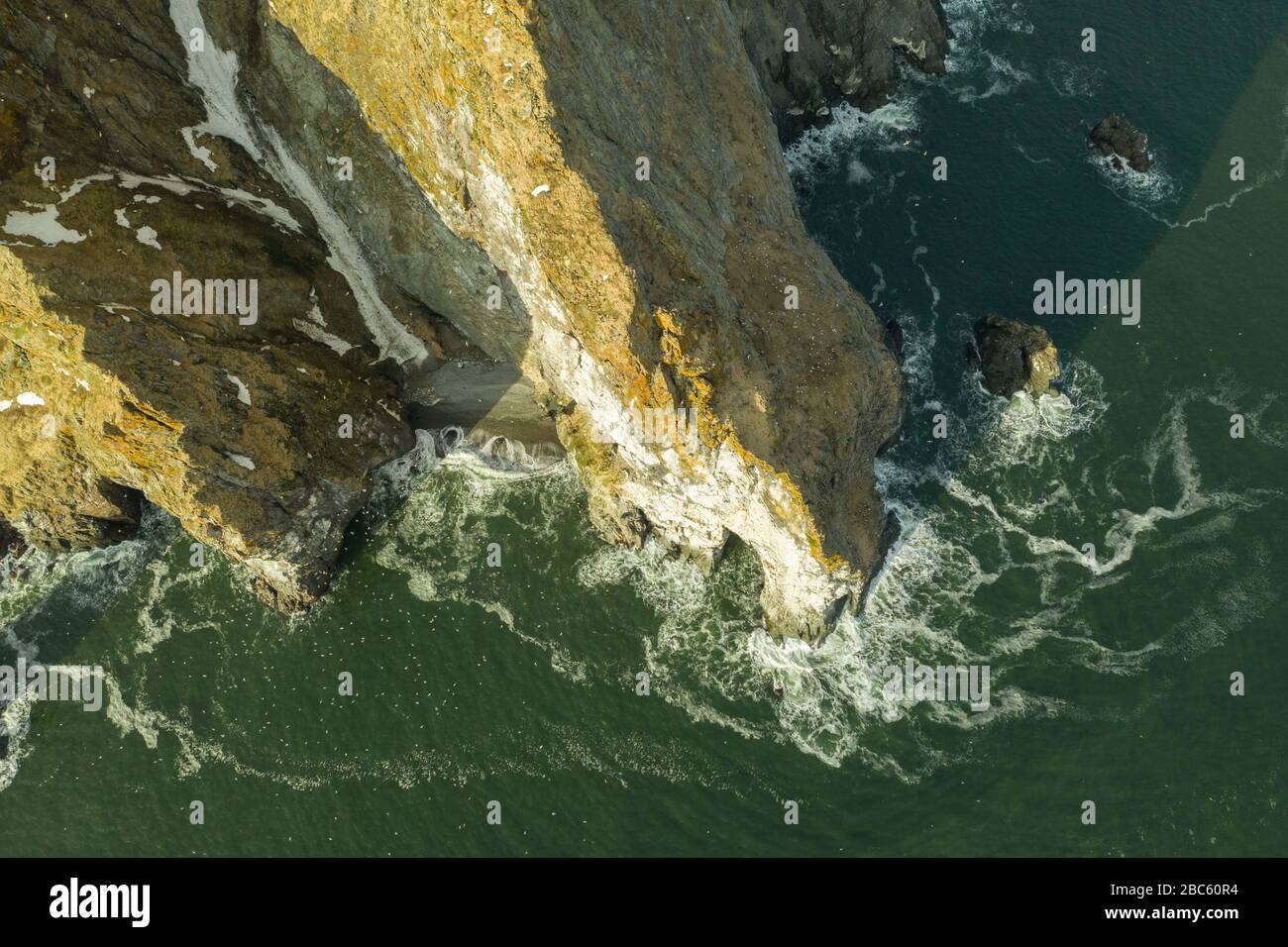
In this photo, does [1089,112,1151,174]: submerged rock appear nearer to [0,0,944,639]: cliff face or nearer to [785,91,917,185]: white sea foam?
[785,91,917,185]: white sea foam

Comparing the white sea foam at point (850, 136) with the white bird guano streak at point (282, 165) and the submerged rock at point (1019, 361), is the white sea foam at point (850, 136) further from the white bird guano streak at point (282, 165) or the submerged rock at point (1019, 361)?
the white bird guano streak at point (282, 165)

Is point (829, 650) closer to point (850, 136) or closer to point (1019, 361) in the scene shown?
point (1019, 361)

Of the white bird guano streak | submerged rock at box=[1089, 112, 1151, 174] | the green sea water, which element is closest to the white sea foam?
the green sea water

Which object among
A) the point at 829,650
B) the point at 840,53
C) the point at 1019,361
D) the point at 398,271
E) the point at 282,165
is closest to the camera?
the point at 282,165

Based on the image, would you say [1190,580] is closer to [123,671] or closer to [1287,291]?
[1287,291]

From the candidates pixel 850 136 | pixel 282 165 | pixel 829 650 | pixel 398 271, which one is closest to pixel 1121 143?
pixel 850 136

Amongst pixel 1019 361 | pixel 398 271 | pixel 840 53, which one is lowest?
pixel 1019 361
